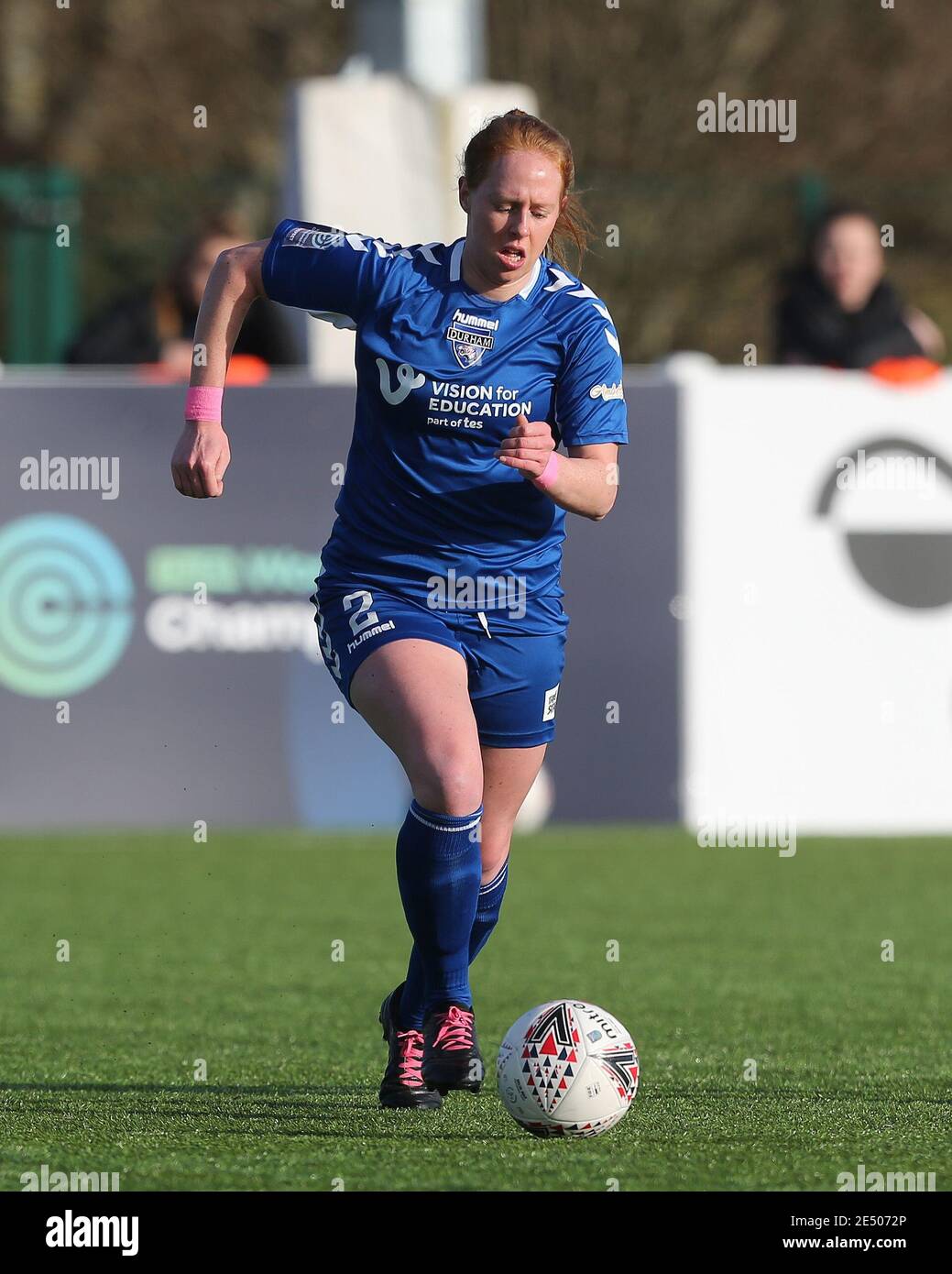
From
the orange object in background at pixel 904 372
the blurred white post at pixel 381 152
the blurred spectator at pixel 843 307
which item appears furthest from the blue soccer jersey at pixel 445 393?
the blurred white post at pixel 381 152

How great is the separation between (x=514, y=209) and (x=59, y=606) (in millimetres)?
5717

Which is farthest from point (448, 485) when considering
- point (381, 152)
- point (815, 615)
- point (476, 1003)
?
point (381, 152)

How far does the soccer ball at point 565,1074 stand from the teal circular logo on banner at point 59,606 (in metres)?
5.69

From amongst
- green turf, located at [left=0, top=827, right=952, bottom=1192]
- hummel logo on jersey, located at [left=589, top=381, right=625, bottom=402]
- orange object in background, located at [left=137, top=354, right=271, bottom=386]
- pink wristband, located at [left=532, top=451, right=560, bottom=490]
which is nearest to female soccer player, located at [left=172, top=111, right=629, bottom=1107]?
hummel logo on jersey, located at [left=589, top=381, right=625, bottom=402]

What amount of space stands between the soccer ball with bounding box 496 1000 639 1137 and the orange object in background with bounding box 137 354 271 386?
19.7ft

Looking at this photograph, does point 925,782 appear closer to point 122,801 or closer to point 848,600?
point 848,600

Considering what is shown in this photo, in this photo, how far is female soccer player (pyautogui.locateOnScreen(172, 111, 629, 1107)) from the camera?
5211mm

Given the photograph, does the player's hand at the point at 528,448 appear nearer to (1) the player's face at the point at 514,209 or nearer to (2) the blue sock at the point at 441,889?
(1) the player's face at the point at 514,209

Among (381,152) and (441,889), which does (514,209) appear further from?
(381,152)

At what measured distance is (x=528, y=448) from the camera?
4918mm

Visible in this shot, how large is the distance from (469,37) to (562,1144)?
9.58 m

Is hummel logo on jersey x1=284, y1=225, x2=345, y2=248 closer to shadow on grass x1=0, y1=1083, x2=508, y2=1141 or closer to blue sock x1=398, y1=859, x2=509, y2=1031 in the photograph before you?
blue sock x1=398, y1=859, x2=509, y2=1031

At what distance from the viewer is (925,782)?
432 inches
